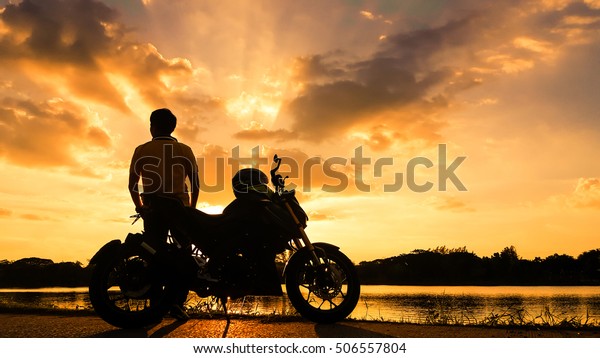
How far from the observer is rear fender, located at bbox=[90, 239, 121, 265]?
5.64 meters

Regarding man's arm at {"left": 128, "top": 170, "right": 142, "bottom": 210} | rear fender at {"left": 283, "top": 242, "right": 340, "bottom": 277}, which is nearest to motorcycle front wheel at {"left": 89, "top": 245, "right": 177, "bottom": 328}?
man's arm at {"left": 128, "top": 170, "right": 142, "bottom": 210}

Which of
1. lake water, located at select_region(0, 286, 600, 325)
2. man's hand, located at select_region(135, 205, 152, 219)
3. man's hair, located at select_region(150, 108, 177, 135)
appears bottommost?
lake water, located at select_region(0, 286, 600, 325)

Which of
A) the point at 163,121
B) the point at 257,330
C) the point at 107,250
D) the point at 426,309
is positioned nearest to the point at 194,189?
the point at 163,121

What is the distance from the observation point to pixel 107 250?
18.7 ft

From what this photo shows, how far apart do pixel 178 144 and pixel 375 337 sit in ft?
10.3

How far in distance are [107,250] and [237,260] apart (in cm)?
140

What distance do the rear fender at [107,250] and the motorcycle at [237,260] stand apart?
0.4 inches

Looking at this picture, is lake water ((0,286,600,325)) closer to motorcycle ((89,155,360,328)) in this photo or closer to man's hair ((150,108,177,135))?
motorcycle ((89,155,360,328))

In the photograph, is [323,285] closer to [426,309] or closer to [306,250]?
[306,250]

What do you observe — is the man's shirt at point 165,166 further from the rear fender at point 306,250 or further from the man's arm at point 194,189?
the rear fender at point 306,250

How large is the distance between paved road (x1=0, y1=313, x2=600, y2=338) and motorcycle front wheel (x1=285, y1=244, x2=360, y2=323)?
0.16 m
